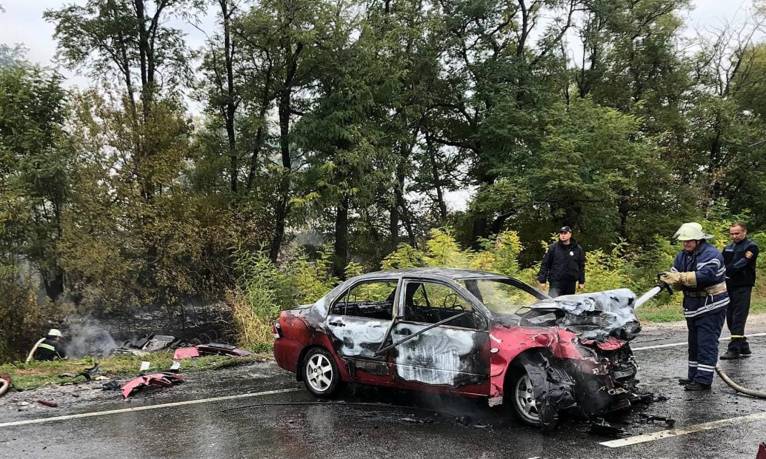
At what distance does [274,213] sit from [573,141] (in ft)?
42.3

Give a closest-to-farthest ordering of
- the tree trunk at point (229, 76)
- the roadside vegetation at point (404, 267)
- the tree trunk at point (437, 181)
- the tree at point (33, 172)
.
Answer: the roadside vegetation at point (404, 267) → the tree at point (33, 172) → the tree trunk at point (229, 76) → the tree trunk at point (437, 181)

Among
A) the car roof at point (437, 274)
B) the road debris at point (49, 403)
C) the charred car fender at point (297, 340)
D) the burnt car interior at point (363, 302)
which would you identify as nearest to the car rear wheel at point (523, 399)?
the car roof at point (437, 274)

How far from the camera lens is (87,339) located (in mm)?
17172

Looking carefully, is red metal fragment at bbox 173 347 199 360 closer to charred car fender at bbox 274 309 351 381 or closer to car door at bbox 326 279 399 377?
charred car fender at bbox 274 309 351 381

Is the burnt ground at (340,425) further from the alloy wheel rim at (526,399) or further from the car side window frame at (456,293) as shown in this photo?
the car side window frame at (456,293)

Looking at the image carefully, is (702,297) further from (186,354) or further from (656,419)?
(186,354)

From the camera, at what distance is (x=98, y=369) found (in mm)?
8617

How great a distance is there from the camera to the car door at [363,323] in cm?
618

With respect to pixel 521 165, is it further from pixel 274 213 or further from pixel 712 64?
pixel 712 64

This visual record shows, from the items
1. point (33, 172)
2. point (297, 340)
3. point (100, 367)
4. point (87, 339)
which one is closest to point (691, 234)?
point (297, 340)

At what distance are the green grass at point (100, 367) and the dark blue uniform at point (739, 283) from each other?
23.6 feet

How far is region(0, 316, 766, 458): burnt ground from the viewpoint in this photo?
186 inches

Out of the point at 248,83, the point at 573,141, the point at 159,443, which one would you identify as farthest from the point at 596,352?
the point at 248,83

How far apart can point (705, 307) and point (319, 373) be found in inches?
179
